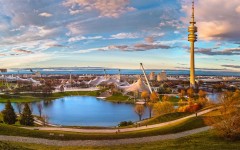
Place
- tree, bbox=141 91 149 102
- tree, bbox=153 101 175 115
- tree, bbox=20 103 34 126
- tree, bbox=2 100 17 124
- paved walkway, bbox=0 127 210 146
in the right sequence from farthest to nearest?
1. tree, bbox=141 91 149 102
2. tree, bbox=153 101 175 115
3. tree, bbox=2 100 17 124
4. tree, bbox=20 103 34 126
5. paved walkway, bbox=0 127 210 146

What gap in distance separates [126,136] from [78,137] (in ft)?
12.7

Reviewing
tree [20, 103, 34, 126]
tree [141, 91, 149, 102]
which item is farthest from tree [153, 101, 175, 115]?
tree [141, 91, 149, 102]

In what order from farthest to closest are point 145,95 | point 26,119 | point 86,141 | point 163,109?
Result: 1. point 145,95
2. point 163,109
3. point 26,119
4. point 86,141

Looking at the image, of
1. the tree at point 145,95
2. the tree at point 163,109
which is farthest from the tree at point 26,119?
the tree at point 145,95

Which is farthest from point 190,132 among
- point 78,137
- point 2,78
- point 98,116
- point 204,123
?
point 2,78

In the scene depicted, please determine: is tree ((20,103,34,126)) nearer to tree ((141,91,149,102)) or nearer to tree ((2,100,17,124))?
tree ((2,100,17,124))

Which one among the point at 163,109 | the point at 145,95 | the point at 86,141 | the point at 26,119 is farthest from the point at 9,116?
the point at 145,95

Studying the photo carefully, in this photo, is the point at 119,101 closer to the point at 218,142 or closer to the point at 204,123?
the point at 204,123

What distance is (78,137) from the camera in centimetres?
2586

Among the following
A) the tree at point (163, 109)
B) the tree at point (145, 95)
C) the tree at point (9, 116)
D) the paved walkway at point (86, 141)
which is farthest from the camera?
the tree at point (145, 95)

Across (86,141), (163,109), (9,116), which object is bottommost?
(163,109)

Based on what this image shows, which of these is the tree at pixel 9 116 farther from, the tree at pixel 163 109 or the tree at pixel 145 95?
the tree at pixel 145 95

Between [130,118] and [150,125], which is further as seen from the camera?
[130,118]

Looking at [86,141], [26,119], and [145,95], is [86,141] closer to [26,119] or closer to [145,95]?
[26,119]
